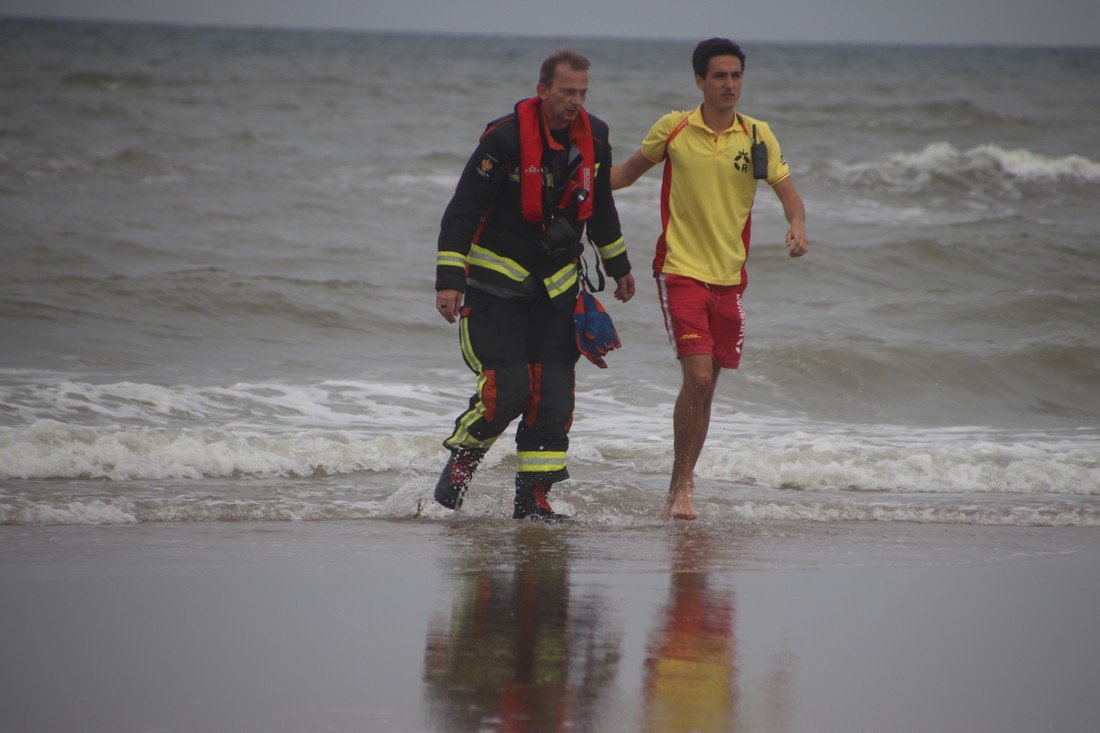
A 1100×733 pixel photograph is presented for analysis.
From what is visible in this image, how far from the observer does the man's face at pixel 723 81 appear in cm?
511

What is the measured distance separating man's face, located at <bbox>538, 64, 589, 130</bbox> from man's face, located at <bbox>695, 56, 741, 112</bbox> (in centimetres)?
71

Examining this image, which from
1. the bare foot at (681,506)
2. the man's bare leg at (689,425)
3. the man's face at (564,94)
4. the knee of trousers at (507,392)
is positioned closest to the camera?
the man's face at (564,94)

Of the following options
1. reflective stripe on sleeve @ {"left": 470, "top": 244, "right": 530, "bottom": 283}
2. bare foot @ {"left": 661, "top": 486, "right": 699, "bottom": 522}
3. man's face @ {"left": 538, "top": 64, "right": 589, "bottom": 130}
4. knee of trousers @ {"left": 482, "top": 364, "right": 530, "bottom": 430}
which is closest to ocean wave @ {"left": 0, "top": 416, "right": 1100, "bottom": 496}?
bare foot @ {"left": 661, "top": 486, "right": 699, "bottom": 522}

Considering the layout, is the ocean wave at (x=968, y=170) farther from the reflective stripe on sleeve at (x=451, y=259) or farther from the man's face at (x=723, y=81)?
the reflective stripe on sleeve at (x=451, y=259)

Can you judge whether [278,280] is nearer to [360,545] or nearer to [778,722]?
[360,545]

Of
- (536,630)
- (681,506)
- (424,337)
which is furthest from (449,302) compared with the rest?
(424,337)

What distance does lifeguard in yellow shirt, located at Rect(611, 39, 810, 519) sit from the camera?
5176 mm

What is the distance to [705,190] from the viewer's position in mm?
5195

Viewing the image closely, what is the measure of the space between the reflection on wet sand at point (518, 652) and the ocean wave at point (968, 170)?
57.3 feet

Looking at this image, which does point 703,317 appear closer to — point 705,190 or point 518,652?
point 705,190

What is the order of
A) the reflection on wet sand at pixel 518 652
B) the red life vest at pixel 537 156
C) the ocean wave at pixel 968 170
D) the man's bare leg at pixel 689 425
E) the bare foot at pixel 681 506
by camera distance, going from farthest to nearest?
the ocean wave at pixel 968 170
the bare foot at pixel 681 506
the man's bare leg at pixel 689 425
the red life vest at pixel 537 156
the reflection on wet sand at pixel 518 652

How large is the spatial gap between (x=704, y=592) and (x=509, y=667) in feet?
3.38

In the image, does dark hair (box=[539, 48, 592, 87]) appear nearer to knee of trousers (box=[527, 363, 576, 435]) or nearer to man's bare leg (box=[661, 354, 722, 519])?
knee of trousers (box=[527, 363, 576, 435])

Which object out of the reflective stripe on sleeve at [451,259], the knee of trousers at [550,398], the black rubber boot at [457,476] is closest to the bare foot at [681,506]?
the knee of trousers at [550,398]
